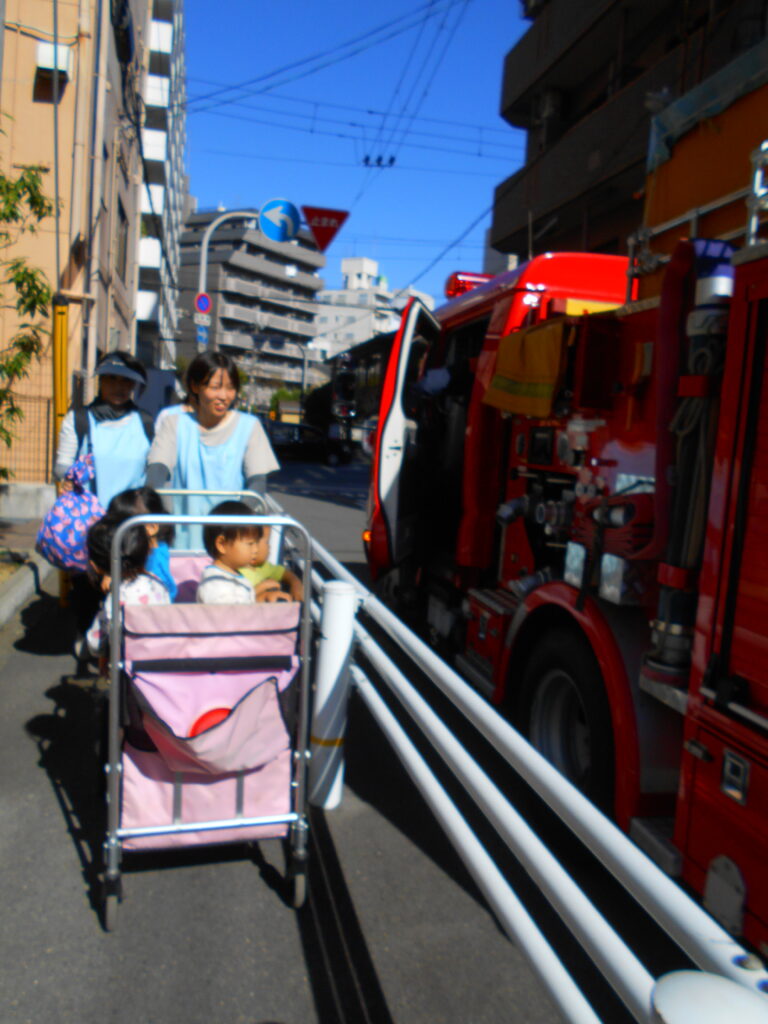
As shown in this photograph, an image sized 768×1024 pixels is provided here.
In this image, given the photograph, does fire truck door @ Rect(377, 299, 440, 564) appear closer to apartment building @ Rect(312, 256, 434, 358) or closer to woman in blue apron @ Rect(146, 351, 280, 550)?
woman in blue apron @ Rect(146, 351, 280, 550)

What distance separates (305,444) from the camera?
1294 inches

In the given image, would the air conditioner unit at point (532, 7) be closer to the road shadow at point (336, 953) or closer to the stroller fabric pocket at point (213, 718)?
the stroller fabric pocket at point (213, 718)

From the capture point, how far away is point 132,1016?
88.3 inches

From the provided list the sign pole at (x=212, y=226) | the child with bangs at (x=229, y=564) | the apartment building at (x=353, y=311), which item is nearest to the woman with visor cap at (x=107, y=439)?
the child with bangs at (x=229, y=564)

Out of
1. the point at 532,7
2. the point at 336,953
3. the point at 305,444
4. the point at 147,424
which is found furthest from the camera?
the point at 305,444

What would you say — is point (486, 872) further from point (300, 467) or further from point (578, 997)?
point (300, 467)

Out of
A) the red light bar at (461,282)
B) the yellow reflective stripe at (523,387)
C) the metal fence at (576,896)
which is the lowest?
the metal fence at (576,896)

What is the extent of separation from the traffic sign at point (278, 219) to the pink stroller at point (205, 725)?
13035mm

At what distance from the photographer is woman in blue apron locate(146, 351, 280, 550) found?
3.82 m

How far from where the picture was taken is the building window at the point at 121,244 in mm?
19172

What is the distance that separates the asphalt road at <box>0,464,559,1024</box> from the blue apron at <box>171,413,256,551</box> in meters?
1.41

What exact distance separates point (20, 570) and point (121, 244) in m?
15.4

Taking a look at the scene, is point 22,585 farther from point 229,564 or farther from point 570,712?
point 570,712

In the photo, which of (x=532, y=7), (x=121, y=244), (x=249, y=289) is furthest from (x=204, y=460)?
(x=249, y=289)
